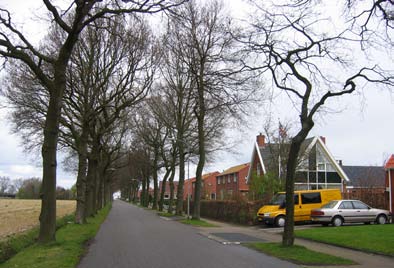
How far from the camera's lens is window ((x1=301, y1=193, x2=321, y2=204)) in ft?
96.9

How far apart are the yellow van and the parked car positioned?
2266 mm

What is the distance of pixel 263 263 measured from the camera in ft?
40.9

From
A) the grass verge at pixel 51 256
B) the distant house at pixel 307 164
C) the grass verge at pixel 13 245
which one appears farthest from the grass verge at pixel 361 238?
the distant house at pixel 307 164

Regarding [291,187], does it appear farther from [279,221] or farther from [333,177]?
[333,177]

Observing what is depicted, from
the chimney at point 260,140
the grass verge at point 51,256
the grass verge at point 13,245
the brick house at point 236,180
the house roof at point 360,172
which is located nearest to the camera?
the grass verge at point 51,256

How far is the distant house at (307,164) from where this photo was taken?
138 feet

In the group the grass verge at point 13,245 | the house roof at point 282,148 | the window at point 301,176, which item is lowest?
the grass verge at point 13,245

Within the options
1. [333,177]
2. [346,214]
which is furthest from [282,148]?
[346,214]

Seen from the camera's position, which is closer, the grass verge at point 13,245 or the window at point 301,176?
the grass verge at point 13,245

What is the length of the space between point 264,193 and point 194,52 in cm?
1289

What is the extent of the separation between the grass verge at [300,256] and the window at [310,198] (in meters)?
13.8

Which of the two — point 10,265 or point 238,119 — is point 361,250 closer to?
point 10,265

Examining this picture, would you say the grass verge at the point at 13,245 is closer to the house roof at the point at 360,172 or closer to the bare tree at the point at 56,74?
the bare tree at the point at 56,74

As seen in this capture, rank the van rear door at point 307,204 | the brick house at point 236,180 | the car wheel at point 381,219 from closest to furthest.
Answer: the car wheel at point 381,219 → the van rear door at point 307,204 → the brick house at point 236,180
